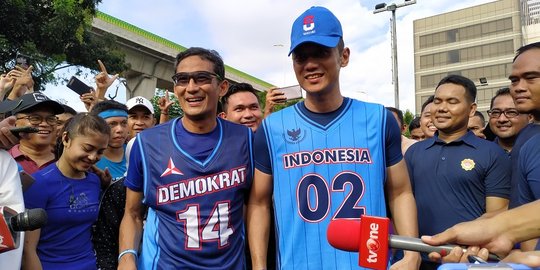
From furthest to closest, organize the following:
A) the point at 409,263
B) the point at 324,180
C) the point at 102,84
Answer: the point at 102,84, the point at 324,180, the point at 409,263

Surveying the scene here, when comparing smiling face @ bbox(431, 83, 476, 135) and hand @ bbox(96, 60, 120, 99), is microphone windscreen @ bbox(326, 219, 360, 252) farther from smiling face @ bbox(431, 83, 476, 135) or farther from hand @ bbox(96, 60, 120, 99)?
hand @ bbox(96, 60, 120, 99)

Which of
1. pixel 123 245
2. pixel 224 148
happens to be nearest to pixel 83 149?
pixel 123 245

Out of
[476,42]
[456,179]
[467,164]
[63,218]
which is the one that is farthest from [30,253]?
[476,42]

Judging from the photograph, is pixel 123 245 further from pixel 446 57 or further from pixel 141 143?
pixel 446 57

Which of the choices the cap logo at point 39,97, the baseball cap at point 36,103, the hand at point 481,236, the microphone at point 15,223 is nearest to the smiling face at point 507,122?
the hand at point 481,236

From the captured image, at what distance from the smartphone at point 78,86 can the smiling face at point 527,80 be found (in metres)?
4.88

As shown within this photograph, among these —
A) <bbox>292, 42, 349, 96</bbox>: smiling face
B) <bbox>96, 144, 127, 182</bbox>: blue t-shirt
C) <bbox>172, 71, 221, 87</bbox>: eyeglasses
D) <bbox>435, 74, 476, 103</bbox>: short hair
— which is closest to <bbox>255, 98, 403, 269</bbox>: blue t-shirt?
<bbox>292, 42, 349, 96</bbox>: smiling face

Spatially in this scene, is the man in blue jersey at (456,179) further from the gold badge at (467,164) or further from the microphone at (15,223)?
the microphone at (15,223)

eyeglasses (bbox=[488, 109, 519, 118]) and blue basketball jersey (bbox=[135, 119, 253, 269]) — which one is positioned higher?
eyeglasses (bbox=[488, 109, 519, 118])

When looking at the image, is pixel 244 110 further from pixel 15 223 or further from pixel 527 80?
pixel 15 223

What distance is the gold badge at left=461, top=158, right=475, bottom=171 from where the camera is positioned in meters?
3.49

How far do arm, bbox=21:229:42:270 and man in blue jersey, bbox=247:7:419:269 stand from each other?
1.36 m

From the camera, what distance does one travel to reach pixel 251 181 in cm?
280

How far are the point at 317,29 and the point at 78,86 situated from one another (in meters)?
4.29
